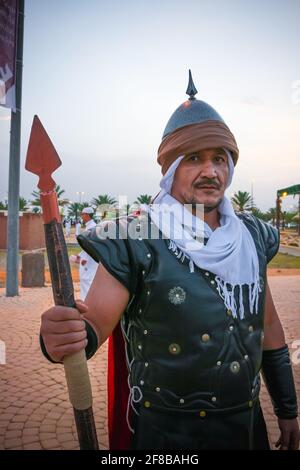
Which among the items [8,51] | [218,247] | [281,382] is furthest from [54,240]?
[8,51]

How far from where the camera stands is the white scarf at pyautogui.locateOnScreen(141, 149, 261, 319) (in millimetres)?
1518

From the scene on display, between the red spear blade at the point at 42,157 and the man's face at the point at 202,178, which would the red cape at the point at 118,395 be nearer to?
the man's face at the point at 202,178

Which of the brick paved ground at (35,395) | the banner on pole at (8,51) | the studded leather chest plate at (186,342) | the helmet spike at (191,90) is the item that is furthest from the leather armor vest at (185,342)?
the banner on pole at (8,51)

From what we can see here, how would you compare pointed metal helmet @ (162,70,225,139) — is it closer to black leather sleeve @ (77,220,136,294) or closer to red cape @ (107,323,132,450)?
black leather sleeve @ (77,220,136,294)

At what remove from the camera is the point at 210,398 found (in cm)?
143

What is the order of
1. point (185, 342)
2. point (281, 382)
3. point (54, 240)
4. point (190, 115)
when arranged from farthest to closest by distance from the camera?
1. point (281, 382)
2. point (190, 115)
3. point (185, 342)
4. point (54, 240)

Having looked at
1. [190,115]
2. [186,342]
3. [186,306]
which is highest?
[190,115]

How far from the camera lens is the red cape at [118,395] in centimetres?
174

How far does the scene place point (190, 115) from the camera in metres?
1.68

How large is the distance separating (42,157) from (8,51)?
25.9 feet

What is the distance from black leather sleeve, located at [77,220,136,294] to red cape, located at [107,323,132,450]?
16.8 inches

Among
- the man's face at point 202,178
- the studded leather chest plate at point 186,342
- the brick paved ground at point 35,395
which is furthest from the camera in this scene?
the brick paved ground at point 35,395

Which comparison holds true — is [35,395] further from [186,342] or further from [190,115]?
[190,115]

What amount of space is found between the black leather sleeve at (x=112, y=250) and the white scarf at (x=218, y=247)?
0.68 ft
